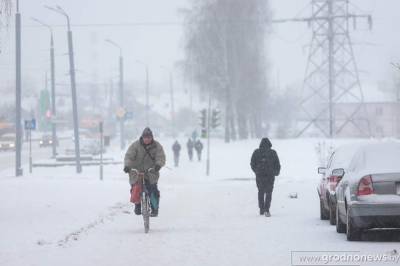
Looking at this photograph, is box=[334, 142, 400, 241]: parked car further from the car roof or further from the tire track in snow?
the tire track in snow

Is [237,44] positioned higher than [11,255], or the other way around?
[237,44]

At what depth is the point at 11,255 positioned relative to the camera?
13.4m

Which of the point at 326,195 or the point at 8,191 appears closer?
the point at 326,195

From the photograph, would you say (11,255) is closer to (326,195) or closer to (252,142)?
(326,195)

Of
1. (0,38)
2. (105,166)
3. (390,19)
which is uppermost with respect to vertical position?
(390,19)

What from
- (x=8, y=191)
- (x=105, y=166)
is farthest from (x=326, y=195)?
(x=105, y=166)

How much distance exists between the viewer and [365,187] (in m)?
14.4

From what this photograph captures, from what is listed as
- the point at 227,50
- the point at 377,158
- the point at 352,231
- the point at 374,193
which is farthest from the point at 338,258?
the point at 227,50

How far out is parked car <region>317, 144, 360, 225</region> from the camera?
17.6m

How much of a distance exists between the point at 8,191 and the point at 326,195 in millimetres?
12625

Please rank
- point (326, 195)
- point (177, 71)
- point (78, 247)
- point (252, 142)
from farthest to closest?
point (177, 71), point (252, 142), point (326, 195), point (78, 247)

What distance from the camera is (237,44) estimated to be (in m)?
76.4

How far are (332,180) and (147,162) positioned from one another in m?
3.22

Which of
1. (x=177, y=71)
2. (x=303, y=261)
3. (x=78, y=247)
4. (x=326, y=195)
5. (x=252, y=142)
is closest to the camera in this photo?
(x=303, y=261)
